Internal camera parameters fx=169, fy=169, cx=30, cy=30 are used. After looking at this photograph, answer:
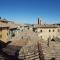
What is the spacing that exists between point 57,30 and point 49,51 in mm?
52393

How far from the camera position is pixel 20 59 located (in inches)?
376

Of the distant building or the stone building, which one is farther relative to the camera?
the stone building

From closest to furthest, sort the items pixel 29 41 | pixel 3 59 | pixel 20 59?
pixel 20 59
pixel 3 59
pixel 29 41

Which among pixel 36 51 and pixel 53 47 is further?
pixel 53 47

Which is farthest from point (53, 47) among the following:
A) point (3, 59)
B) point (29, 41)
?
point (3, 59)

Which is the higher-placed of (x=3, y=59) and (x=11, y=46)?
(x=11, y=46)

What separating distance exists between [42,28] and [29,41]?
4902 cm

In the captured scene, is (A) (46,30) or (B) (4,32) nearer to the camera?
(B) (4,32)

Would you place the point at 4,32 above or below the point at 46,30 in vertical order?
above

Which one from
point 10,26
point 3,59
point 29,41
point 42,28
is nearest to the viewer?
point 3,59

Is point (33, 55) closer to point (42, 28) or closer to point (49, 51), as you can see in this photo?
point (49, 51)

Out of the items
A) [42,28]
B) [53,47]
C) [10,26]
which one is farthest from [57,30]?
[53,47]

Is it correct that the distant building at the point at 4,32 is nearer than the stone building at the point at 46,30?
Yes

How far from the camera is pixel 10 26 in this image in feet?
114
